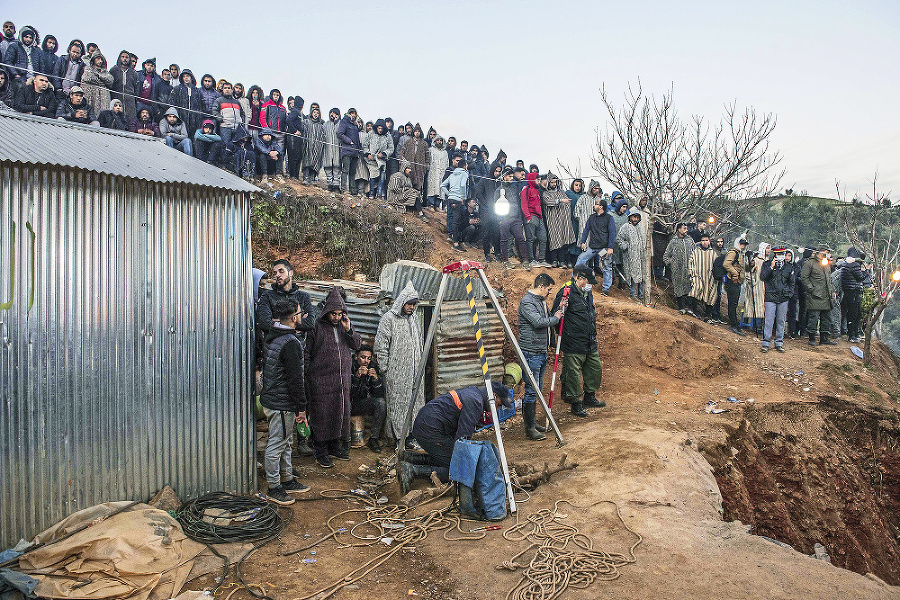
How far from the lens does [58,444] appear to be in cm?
487

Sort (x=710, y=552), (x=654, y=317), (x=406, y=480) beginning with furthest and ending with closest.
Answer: (x=654, y=317), (x=406, y=480), (x=710, y=552)

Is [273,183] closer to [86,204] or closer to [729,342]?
[86,204]

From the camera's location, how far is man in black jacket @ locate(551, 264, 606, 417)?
8.73 meters

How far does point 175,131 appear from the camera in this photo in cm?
1122

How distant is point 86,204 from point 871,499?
11205 millimetres

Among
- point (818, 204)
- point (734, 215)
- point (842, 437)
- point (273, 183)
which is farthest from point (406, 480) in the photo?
point (818, 204)

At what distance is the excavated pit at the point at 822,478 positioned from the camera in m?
7.98

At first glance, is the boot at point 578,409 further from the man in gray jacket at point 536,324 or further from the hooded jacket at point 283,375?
Answer: the hooded jacket at point 283,375

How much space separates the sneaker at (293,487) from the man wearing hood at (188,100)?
326 inches

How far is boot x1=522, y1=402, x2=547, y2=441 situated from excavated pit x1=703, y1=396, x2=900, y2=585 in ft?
7.12

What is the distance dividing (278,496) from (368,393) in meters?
2.14

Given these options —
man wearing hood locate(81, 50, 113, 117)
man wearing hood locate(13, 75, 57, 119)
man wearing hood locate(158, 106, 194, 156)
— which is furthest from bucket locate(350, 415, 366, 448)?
man wearing hood locate(81, 50, 113, 117)

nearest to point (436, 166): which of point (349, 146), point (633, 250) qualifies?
point (349, 146)

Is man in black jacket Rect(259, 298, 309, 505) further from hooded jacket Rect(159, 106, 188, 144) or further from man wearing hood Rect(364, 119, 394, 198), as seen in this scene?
man wearing hood Rect(364, 119, 394, 198)
